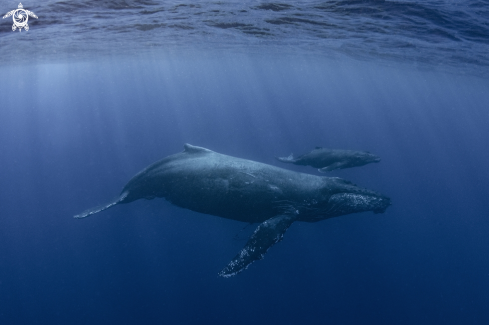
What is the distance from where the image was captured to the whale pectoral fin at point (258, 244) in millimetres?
6909

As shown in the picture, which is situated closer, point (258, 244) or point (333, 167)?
point (258, 244)

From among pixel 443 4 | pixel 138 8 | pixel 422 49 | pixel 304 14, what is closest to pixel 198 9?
pixel 138 8

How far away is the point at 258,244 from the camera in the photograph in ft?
23.8

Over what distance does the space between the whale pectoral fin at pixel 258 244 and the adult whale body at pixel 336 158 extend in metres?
7.30

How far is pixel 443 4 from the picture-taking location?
11852 mm

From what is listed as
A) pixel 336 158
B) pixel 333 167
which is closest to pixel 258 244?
pixel 333 167

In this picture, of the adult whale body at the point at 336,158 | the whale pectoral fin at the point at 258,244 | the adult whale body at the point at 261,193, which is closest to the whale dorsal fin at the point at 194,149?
the adult whale body at the point at 261,193

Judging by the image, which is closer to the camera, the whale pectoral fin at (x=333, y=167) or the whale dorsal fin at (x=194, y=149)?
the whale dorsal fin at (x=194, y=149)

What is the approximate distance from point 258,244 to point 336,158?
9286 mm

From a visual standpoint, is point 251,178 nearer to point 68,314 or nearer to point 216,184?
point 216,184

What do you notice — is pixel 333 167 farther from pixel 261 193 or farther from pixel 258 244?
pixel 258 244

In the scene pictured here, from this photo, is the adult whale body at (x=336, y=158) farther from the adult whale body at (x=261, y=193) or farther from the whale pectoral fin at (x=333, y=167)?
the adult whale body at (x=261, y=193)

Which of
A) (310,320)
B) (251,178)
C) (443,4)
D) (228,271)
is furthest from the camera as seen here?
(310,320)

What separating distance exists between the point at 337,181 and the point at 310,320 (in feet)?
26.2
